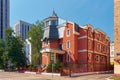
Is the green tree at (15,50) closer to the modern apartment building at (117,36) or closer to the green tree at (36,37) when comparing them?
the green tree at (36,37)

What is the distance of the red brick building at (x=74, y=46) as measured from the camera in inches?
2003

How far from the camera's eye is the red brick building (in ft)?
167

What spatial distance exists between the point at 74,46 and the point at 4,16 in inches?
3841

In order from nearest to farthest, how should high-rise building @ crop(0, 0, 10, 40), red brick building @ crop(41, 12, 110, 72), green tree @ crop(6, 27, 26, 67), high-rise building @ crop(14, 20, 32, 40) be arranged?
red brick building @ crop(41, 12, 110, 72)
green tree @ crop(6, 27, 26, 67)
high-rise building @ crop(14, 20, 32, 40)
high-rise building @ crop(0, 0, 10, 40)

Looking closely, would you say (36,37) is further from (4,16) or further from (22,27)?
(4,16)

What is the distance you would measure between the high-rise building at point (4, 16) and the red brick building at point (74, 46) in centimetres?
8583

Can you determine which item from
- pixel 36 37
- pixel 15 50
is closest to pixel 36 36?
pixel 36 37

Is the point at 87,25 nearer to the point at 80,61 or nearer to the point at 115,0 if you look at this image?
the point at 80,61

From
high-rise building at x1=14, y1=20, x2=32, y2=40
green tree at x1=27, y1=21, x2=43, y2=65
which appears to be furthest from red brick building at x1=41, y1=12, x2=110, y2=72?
high-rise building at x1=14, y1=20, x2=32, y2=40

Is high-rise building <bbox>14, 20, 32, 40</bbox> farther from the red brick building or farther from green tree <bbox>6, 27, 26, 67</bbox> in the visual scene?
the red brick building

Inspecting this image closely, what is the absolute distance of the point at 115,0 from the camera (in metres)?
37.1

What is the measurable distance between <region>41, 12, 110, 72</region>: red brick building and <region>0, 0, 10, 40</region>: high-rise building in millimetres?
85832

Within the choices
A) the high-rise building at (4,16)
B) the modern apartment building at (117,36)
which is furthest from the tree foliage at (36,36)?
the high-rise building at (4,16)

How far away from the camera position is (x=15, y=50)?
5766 cm
